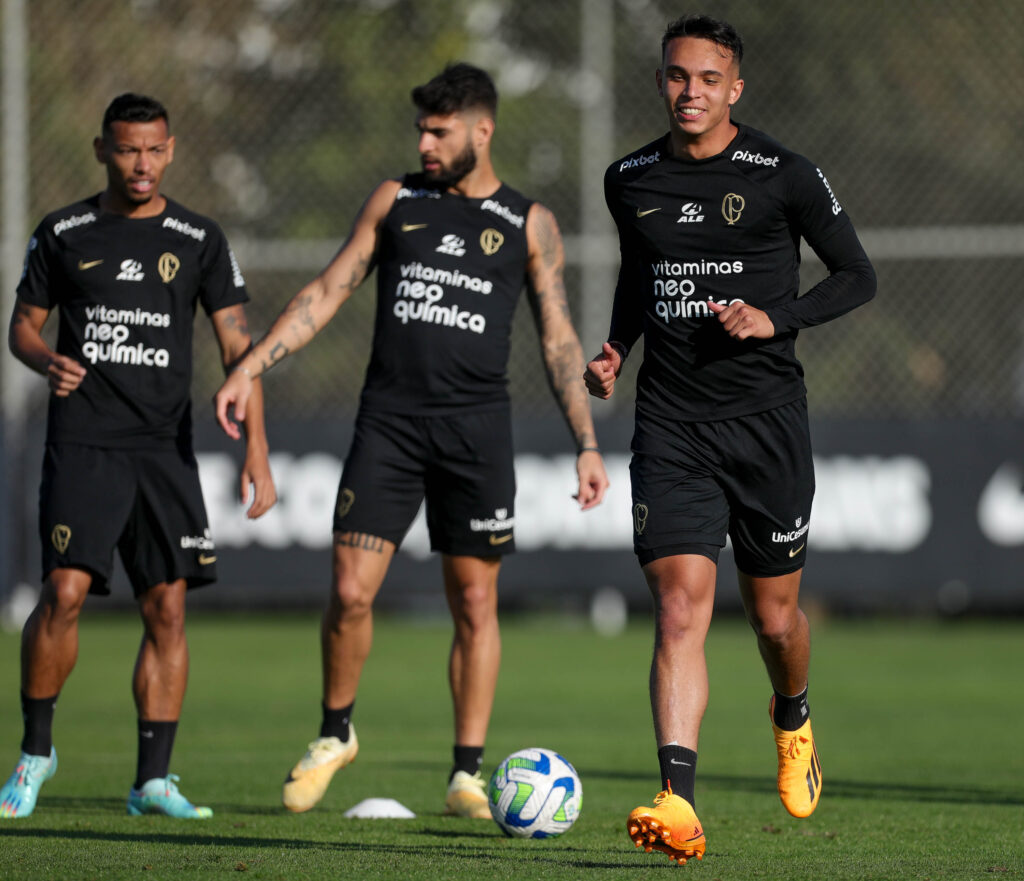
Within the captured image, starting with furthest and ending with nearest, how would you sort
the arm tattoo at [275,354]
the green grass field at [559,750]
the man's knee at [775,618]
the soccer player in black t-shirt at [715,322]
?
the arm tattoo at [275,354] < the man's knee at [775,618] < the soccer player in black t-shirt at [715,322] < the green grass field at [559,750]

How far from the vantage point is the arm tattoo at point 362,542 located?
653cm

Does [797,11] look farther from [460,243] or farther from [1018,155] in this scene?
[460,243]

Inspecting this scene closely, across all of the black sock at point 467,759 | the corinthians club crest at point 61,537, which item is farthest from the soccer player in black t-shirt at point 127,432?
the black sock at point 467,759

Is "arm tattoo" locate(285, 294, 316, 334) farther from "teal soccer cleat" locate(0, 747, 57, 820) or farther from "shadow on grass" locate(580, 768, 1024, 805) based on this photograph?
"shadow on grass" locate(580, 768, 1024, 805)

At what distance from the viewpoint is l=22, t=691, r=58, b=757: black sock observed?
20.6 ft

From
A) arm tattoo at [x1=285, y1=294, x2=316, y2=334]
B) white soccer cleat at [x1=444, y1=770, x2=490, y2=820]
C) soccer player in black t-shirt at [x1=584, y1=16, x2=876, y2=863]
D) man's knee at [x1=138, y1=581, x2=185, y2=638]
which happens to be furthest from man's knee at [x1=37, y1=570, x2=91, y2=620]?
soccer player in black t-shirt at [x1=584, y1=16, x2=876, y2=863]

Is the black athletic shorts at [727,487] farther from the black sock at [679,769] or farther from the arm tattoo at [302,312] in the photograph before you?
the arm tattoo at [302,312]

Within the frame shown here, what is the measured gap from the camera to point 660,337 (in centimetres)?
548

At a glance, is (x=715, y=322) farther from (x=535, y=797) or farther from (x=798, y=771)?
(x=535, y=797)

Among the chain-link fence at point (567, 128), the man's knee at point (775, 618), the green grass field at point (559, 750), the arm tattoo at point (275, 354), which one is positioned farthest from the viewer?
the chain-link fence at point (567, 128)

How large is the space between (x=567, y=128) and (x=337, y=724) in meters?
11.3

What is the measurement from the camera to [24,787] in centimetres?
621

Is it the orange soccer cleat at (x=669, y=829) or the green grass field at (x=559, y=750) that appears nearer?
the orange soccer cleat at (x=669, y=829)

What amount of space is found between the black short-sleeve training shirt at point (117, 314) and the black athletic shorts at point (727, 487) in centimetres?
207
